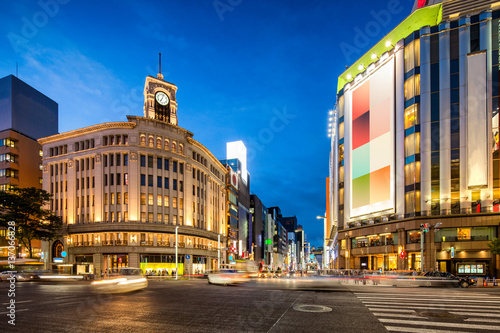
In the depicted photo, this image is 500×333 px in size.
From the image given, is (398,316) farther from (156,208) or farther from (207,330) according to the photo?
(156,208)

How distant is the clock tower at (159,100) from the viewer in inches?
2773

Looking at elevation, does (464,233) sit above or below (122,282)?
below

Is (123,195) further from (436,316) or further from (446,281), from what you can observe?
(436,316)

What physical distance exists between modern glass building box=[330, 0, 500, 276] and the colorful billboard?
185mm

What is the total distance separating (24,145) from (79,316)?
3456 inches

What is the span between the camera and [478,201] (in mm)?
41469

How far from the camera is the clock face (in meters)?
71.6

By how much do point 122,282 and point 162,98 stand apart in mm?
58649

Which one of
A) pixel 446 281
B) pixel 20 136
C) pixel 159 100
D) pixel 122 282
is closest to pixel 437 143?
pixel 446 281

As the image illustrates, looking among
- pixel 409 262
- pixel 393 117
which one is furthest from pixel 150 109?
pixel 409 262

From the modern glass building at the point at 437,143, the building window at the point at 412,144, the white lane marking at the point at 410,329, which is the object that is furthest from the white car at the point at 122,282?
the building window at the point at 412,144

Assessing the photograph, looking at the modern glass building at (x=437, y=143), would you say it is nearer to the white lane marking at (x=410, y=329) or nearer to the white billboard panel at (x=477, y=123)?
the white billboard panel at (x=477, y=123)

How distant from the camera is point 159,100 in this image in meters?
71.8

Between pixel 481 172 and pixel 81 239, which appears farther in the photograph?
pixel 81 239
